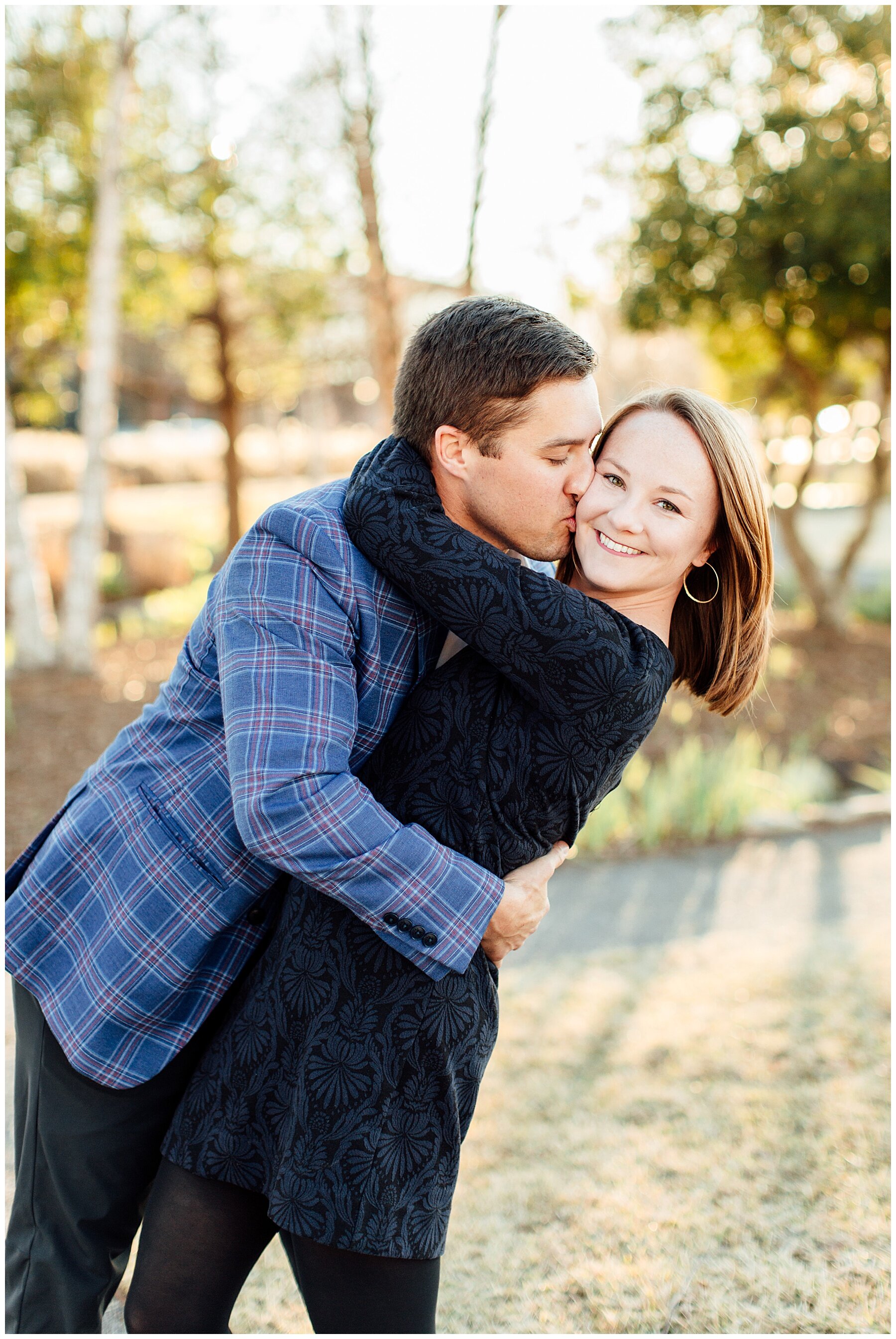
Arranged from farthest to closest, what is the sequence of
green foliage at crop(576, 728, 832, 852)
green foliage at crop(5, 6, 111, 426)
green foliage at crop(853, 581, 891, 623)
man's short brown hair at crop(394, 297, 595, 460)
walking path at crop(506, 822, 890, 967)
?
green foliage at crop(853, 581, 891, 623) < green foliage at crop(5, 6, 111, 426) < green foliage at crop(576, 728, 832, 852) < walking path at crop(506, 822, 890, 967) < man's short brown hair at crop(394, 297, 595, 460)

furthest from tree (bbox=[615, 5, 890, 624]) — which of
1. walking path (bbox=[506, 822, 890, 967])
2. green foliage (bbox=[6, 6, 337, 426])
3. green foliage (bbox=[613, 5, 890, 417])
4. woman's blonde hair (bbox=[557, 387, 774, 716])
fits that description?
woman's blonde hair (bbox=[557, 387, 774, 716])

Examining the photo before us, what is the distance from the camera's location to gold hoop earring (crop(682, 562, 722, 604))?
1.86 m

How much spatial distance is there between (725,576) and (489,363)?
0.58 m

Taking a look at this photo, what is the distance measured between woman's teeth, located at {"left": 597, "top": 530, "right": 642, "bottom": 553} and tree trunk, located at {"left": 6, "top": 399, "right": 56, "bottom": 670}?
652 cm

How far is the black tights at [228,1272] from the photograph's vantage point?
151 cm

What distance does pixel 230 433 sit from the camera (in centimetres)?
1265

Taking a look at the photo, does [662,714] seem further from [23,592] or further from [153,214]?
[153,214]

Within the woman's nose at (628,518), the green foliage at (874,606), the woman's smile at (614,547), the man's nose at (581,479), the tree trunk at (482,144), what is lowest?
the green foliage at (874,606)

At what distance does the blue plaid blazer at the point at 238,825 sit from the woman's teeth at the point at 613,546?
32cm

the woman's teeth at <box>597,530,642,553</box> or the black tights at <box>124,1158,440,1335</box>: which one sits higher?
the woman's teeth at <box>597,530,642,553</box>

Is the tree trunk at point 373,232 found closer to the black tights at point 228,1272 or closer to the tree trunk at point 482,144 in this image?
the tree trunk at point 482,144

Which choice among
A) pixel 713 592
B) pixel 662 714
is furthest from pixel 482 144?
pixel 713 592

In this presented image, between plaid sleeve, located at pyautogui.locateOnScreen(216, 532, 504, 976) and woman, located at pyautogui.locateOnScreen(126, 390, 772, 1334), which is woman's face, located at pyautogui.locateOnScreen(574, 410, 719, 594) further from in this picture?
plaid sleeve, located at pyautogui.locateOnScreen(216, 532, 504, 976)

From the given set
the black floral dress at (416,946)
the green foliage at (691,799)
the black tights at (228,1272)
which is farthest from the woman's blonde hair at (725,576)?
the green foliage at (691,799)
